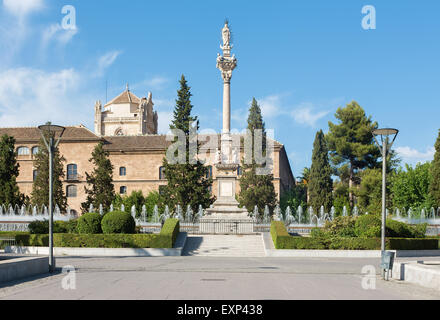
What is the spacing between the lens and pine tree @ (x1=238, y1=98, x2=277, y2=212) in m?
49.2

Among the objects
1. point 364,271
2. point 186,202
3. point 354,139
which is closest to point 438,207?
point 354,139

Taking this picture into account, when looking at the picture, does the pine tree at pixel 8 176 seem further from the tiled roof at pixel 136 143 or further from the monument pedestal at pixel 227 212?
the monument pedestal at pixel 227 212

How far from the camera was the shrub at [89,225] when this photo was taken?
82.8ft

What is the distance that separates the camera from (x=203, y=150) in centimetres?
6112

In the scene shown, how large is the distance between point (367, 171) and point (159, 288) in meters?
44.6

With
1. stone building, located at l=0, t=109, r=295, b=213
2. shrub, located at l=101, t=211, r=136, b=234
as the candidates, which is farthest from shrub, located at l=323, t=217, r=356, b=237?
stone building, located at l=0, t=109, r=295, b=213

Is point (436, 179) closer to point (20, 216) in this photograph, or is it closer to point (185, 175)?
point (185, 175)

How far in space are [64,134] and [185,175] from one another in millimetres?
24241

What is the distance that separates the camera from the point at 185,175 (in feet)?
152

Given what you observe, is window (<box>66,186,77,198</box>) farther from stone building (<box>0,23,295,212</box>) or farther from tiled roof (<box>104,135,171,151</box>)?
tiled roof (<box>104,135,171,151</box>)

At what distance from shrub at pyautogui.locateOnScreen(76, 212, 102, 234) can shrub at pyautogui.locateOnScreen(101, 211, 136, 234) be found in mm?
409

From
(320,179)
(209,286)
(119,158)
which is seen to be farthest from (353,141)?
(209,286)

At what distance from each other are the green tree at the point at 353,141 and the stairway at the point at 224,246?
28.8 meters
